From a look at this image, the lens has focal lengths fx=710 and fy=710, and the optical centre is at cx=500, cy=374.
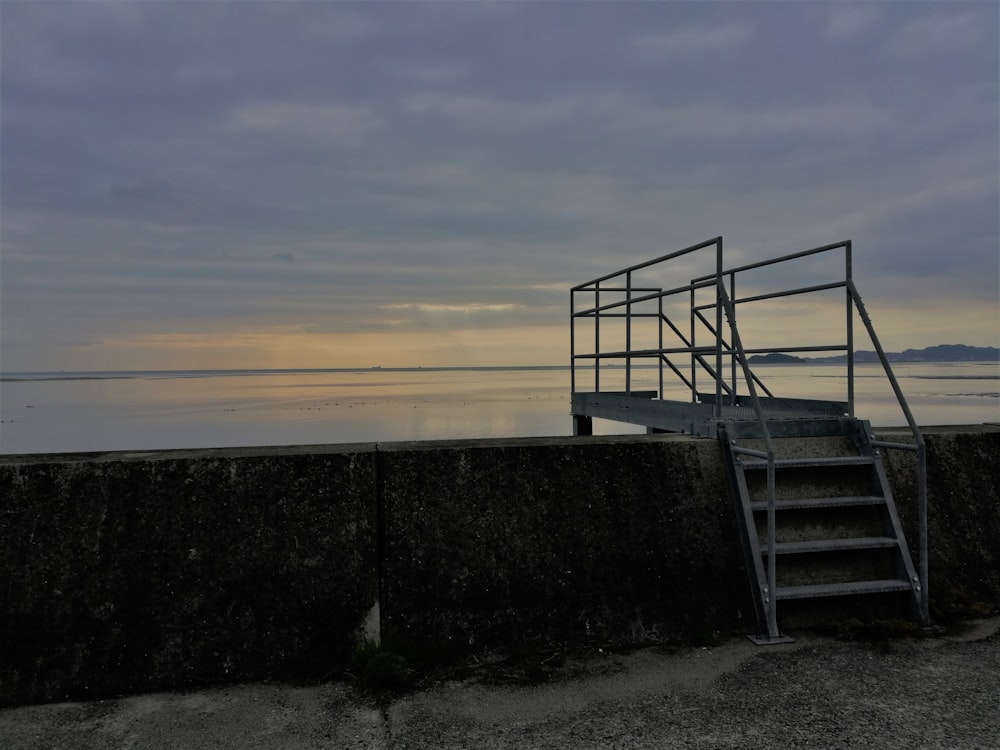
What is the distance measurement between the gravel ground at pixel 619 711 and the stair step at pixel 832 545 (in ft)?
2.04

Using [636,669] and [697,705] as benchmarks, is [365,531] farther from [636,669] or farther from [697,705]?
[697,705]

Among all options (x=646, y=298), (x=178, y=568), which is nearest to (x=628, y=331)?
(x=646, y=298)

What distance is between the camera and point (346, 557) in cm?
415

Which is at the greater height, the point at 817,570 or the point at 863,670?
the point at 817,570

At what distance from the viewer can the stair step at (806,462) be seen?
15.2 feet

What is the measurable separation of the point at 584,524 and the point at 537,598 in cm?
55

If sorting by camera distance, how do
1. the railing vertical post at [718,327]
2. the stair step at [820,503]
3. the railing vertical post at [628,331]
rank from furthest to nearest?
the railing vertical post at [628,331] → the railing vertical post at [718,327] → the stair step at [820,503]

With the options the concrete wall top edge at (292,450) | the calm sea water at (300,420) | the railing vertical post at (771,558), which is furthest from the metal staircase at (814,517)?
the calm sea water at (300,420)

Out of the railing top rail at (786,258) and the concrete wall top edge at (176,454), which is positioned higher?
the railing top rail at (786,258)

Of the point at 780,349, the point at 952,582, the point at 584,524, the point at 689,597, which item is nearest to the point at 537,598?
the point at 584,524

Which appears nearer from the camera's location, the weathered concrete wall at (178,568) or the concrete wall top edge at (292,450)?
the weathered concrete wall at (178,568)

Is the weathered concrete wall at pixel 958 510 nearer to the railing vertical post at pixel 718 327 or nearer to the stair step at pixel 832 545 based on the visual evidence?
the stair step at pixel 832 545

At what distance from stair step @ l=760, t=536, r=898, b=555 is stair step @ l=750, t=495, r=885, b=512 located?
22cm

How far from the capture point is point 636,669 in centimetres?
384
